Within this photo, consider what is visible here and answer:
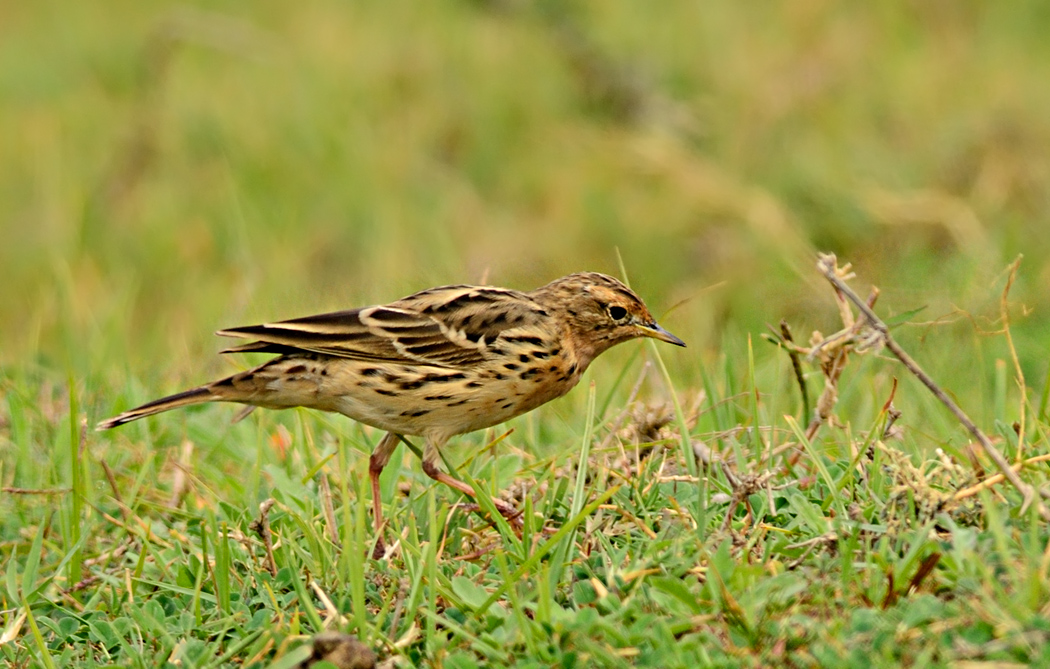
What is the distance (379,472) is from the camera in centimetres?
548

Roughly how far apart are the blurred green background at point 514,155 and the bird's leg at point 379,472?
273 centimetres

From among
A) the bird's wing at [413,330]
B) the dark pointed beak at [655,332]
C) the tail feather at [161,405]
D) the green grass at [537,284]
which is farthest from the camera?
the dark pointed beak at [655,332]

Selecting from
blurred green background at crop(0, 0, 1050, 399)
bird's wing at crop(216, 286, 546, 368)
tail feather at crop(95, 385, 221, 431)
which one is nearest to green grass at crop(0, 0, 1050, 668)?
blurred green background at crop(0, 0, 1050, 399)

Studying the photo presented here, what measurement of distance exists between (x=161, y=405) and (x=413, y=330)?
1.04 meters

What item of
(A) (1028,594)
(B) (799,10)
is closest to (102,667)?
(A) (1028,594)

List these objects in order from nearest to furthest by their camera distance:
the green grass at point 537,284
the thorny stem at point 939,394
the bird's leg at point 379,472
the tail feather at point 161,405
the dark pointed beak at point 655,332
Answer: the thorny stem at point 939,394, the green grass at point 537,284, the bird's leg at point 379,472, the tail feather at point 161,405, the dark pointed beak at point 655,332

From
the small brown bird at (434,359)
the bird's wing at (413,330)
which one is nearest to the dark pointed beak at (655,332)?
the small brown bird at (434,359)

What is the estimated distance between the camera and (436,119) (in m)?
13.1

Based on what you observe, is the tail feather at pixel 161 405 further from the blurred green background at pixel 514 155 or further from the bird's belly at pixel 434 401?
the blurred green background at pixel 514 155

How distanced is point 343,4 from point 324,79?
2.11m

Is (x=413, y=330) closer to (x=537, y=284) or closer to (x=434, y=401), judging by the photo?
(x=434, y=401)

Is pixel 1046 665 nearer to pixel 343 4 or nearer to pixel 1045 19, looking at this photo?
pixel 1045 19

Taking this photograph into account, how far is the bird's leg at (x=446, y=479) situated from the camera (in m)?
4.97

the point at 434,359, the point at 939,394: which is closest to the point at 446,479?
the point at 434,359
